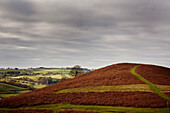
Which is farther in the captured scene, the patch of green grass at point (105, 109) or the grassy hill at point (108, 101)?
the grassy hill at point (108, 101)

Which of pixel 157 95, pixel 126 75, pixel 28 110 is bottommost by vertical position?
pixel 28 110

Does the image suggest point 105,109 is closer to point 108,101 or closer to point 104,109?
point 104,109

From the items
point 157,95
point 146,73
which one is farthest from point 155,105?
point 146,73

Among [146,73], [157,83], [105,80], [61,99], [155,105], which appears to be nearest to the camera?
[155,105]

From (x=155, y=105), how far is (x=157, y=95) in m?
7.24

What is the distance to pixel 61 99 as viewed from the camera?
131ft

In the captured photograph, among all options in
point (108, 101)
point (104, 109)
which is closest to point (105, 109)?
point (104, 109)

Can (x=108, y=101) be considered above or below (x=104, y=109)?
above

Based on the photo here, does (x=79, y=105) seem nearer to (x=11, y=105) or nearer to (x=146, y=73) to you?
(x=11, y=105)

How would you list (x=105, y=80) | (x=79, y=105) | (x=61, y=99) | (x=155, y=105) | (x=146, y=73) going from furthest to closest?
(x=146, y=73)
(x=105, y=80)
(x=61, y=99)
(x=79, y=105)
(x=155, y=105)

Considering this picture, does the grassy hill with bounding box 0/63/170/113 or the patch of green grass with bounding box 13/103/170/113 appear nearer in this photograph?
the patch of green grass with bounding box 13/103/170/113

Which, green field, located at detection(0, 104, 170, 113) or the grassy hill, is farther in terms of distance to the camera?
the grassy hill

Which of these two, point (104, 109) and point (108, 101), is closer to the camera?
point (104, 109)

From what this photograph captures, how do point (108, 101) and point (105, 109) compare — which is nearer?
point (105, 109)
